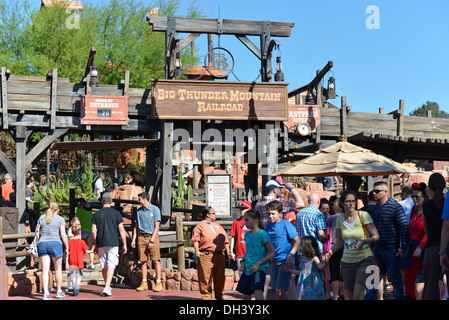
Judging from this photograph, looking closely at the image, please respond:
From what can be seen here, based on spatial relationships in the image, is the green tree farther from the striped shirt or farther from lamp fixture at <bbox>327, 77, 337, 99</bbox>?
the striped shirt

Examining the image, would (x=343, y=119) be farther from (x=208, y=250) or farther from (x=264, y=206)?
(x=208, y=250)

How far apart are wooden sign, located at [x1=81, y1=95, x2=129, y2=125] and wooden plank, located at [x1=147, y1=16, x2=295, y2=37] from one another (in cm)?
200

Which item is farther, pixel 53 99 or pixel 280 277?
pixel 53 99

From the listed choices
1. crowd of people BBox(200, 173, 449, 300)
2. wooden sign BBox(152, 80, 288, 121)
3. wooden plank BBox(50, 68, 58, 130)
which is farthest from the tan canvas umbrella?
wooden plank BBox(50, 68, 58, 130)

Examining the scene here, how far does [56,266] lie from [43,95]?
20.5ft

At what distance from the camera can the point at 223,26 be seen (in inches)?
643

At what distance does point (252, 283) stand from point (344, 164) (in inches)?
132

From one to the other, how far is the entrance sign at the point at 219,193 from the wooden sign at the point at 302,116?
345cm

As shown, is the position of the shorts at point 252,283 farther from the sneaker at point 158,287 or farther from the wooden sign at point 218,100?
the wooden sign at point 218,100

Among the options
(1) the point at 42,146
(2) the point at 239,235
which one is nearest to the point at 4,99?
(1) the point at 42,146

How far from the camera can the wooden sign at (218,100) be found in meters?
15.8

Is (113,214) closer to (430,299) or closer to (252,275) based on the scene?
(252,275)
